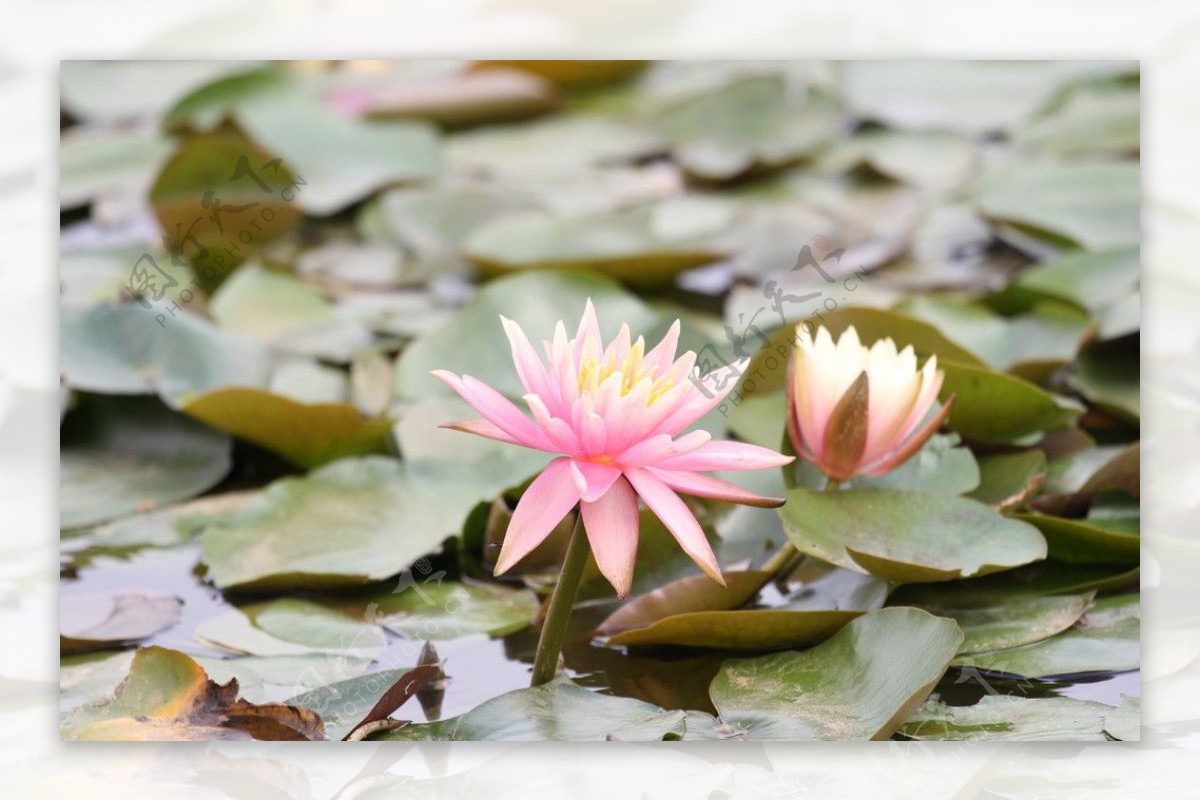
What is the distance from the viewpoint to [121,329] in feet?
4.38

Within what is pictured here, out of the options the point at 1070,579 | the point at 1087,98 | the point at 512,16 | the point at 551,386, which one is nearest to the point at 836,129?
the point at 1087,98

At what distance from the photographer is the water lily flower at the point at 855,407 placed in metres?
0.97

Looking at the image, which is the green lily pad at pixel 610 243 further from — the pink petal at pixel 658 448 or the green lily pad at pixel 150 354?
the pink petal at pixel 658 448

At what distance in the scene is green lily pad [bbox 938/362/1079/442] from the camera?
3.68ft

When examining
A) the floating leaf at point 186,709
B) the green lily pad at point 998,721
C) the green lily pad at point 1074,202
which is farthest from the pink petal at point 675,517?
the green lily pad at point 1074,202

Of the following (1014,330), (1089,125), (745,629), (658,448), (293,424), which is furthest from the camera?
(1089,125)

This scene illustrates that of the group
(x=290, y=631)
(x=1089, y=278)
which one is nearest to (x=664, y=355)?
(x=290, y=631)

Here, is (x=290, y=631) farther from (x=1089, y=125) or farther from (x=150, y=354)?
(x=1089, y=125)

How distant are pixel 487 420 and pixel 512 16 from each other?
0.70 meters

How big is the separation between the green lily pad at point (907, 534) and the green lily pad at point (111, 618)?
507 mm

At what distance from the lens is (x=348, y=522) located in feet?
3.70

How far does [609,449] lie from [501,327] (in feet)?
1.95

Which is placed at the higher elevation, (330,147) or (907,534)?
(330,147)

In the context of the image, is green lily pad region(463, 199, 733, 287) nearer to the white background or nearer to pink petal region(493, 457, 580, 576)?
the white background
